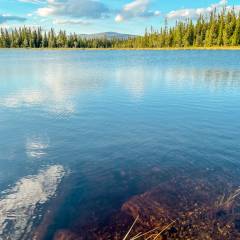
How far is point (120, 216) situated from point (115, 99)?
20.1m

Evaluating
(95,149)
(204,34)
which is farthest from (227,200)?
(204,34)

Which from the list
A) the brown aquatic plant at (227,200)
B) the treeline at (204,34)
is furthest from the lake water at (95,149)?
the treeline at (204,34)

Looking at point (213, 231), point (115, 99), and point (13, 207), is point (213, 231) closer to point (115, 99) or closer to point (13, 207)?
point (13, 207)

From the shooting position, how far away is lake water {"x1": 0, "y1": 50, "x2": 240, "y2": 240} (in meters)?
10.9

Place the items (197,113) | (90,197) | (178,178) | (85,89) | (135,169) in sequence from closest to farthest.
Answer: (90,197) → (178,178) → (135,169) → (197,113) → (85,89)

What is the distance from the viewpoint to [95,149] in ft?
54.5

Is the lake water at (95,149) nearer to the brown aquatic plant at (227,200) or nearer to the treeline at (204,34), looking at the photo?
the brown aquatic plant at (227,200)

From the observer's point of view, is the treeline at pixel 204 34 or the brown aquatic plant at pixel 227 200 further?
the treeline at pixel 204 34

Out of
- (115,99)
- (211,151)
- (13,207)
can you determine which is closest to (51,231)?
(13,207)

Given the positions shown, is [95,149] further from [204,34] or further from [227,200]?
[204,34]

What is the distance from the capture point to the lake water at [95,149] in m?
10.9

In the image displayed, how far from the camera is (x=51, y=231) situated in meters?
9.75

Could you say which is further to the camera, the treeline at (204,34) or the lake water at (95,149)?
the treeline at (204,34)

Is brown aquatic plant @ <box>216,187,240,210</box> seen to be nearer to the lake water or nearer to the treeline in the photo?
the lake water
